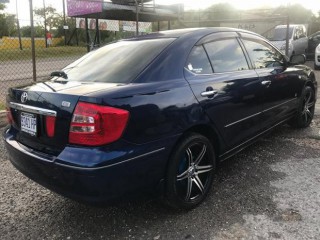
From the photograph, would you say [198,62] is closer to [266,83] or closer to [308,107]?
[266,83]

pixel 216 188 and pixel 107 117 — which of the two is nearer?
pixel 107 117

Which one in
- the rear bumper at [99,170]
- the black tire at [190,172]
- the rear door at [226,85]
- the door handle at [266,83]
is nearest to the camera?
the rear bumper at [99,170]

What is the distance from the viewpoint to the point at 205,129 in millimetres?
3342

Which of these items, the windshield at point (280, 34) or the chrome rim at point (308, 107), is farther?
the windshield at point (280, 34)

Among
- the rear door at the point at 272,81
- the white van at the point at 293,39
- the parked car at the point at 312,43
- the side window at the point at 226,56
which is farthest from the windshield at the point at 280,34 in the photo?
the side window at the point at 226,56

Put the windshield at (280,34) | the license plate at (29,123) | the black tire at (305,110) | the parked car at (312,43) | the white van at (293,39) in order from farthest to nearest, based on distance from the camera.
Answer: the parked car at (312,43) → the windshield at (280,34) → the white van at (293,39) → the black tire at (305,110) → the license plate at (29,123)

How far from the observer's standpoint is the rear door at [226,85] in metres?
3.25

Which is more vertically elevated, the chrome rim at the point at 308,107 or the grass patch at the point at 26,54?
the grass patch at the point at 26,54

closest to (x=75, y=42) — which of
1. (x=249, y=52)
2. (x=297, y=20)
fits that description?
(x=297, y=20)

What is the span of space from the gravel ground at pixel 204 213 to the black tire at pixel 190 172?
0.14m

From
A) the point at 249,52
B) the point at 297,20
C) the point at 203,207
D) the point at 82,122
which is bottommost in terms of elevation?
the point at 203,207

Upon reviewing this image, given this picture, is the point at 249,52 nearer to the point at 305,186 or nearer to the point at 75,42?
the point at 305,186

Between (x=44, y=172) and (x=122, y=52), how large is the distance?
4.44 ft

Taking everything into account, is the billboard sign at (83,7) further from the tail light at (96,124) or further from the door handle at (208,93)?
the tail light at (96,124)
